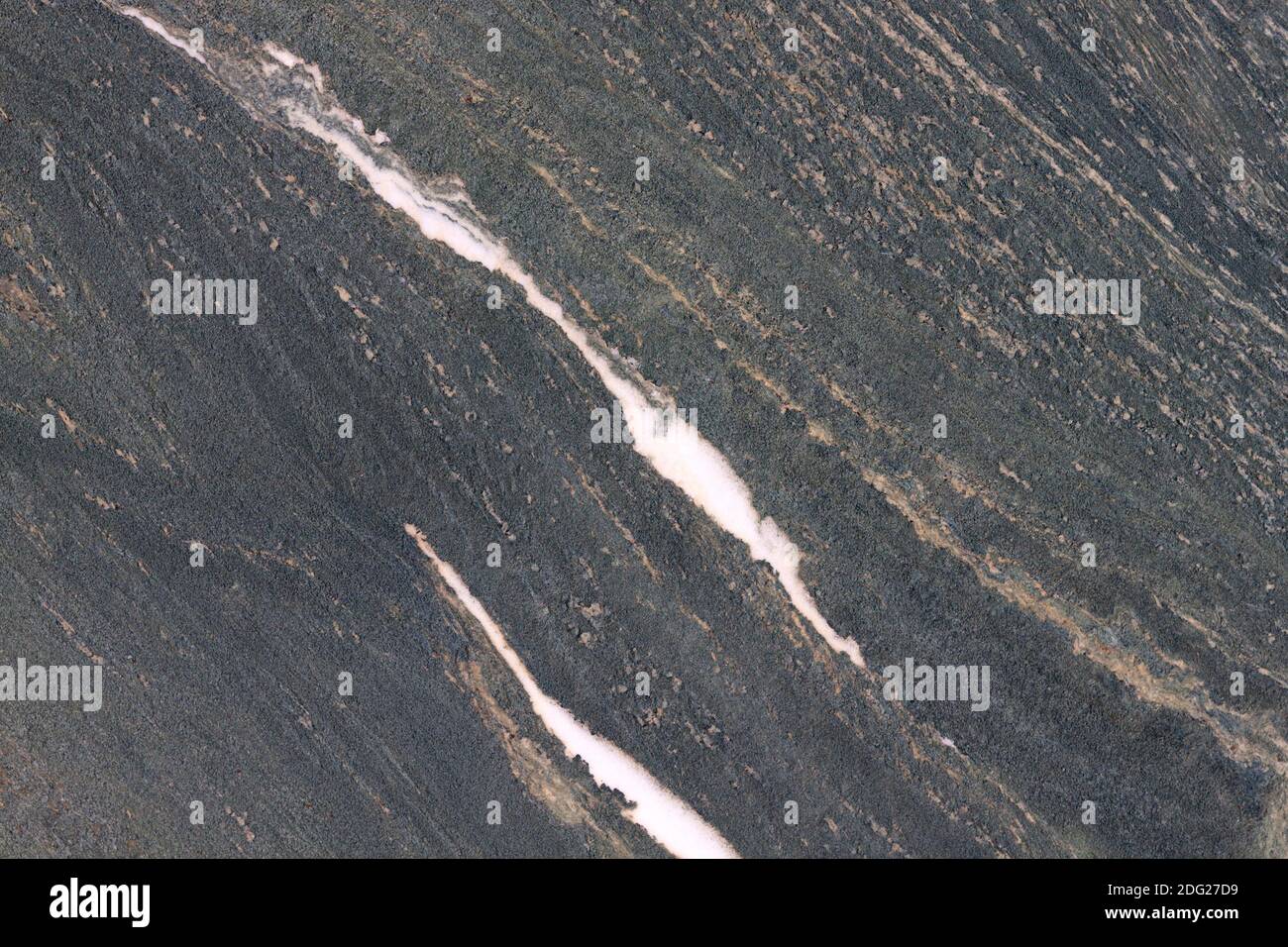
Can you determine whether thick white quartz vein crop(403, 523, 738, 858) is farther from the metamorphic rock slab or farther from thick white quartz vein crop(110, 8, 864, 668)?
thick white quartz vein crop(110, 8, 864, 668)

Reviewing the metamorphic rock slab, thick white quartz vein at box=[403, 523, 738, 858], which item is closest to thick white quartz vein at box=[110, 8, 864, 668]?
the metamorphic rock slab

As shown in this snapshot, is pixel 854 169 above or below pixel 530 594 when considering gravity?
above

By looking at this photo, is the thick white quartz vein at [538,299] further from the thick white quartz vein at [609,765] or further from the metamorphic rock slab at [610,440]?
the thick white quartz vein at [609,765]

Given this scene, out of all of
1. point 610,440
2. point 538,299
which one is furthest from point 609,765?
point 538,299

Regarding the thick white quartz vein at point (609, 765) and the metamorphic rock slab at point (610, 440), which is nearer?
the metamorphic rock slab at point (610, 440)

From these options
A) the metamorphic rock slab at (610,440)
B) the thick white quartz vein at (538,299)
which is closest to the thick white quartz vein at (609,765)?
the metamorphic rock slab at (610,440)

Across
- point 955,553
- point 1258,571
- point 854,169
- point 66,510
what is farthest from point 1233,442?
point 66,510

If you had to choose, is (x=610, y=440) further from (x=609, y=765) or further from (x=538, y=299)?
(x=609, y=765)

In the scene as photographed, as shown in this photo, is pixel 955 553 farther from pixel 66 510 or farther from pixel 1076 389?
pixel 66 510

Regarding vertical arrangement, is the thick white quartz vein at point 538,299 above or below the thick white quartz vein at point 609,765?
above

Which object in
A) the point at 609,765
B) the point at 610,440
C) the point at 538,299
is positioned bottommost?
the point at 609,765

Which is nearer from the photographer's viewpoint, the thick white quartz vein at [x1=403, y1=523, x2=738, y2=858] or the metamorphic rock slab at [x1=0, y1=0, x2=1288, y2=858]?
the metamorphic rock slab at [x1=0, y1=0, x2=1288, y2=858]
